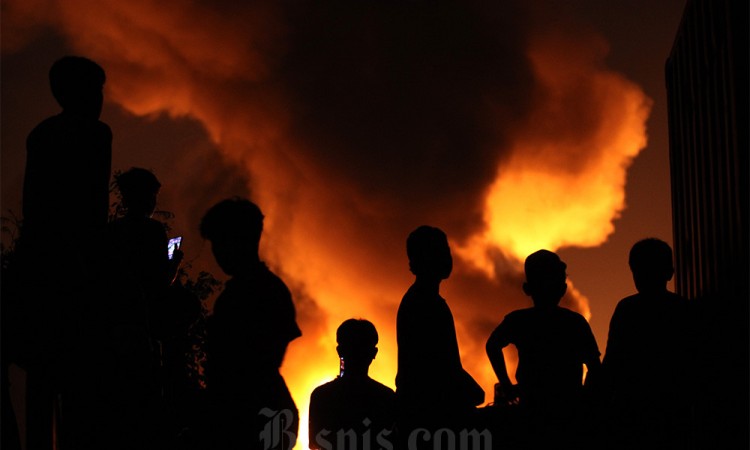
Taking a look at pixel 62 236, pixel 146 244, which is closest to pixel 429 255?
pixel 146 244

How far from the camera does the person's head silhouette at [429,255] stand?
3990mm

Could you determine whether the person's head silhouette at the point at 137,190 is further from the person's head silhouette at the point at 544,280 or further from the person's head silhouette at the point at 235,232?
the person's head silhouette at the point at 544,280

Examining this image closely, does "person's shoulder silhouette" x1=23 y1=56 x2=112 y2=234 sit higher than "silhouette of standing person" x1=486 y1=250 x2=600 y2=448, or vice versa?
"person's shoulder silhouette" x1=23 y1=56 x2=112 y2=234

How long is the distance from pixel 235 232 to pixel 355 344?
68.7 inches

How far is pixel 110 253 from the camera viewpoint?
3162mm

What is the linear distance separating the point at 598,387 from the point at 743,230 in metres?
1.60

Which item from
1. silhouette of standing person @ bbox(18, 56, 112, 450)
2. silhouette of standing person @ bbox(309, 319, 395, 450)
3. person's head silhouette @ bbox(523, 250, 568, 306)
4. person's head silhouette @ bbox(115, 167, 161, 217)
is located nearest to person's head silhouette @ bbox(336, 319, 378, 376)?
silhouette of standing person @ bbox(309, 319, 395, 450)

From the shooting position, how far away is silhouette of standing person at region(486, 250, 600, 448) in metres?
4.27

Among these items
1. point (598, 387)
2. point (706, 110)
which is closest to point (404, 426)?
point (598, 387)

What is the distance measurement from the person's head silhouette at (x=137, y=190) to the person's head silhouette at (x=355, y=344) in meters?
1.28

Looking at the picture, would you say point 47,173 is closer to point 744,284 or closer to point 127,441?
point 127,441

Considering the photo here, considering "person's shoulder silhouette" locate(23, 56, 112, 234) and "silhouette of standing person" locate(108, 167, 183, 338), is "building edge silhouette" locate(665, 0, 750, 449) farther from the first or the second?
"person's shoulder silhouette" locate(23, 56, 112, 234)

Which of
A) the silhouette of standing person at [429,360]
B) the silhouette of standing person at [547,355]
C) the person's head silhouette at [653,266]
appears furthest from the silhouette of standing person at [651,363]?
the silhouette of standing person at [429,360]

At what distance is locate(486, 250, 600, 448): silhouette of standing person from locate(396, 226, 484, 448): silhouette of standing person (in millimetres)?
528
